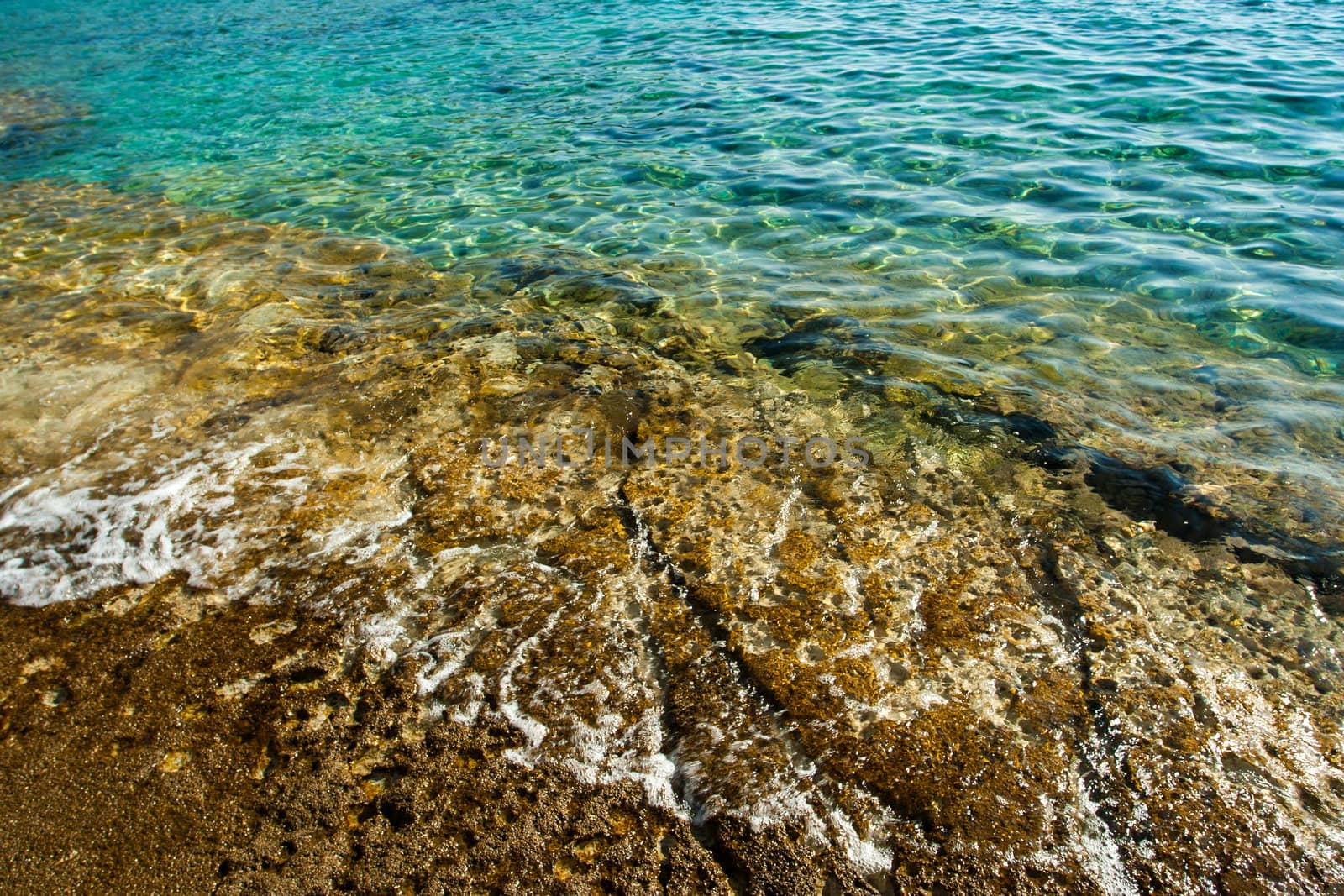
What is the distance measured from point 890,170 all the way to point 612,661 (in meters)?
7.08

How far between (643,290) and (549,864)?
183 inches

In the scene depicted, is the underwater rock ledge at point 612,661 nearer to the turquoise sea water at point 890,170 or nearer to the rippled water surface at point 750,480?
the rippled water surface at point 750,480

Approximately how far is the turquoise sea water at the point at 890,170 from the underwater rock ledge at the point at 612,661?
4.84 ft

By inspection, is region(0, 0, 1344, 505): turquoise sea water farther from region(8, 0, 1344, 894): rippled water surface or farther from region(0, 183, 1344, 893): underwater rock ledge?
region(0, 183, 1344, 893): underwater rock ledge

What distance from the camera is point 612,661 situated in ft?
9.36

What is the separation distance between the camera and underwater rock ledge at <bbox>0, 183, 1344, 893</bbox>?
226 cm

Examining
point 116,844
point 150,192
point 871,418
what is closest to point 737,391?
point 871,418

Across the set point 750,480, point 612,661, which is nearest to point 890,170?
point 750,480

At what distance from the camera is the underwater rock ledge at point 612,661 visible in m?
A: 2.26

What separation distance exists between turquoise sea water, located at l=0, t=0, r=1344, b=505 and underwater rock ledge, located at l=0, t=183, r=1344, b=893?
147 centimetres

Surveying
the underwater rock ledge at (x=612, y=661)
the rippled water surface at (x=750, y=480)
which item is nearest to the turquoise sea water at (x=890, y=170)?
the rippled water surface at (x=750, y=480)

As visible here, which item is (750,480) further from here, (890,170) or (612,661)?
(890,170)

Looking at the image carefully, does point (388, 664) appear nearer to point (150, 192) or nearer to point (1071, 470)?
point (1071, 470)

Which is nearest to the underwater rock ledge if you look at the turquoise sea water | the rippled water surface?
the rippled water surface
